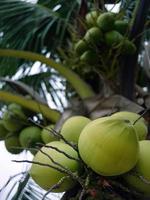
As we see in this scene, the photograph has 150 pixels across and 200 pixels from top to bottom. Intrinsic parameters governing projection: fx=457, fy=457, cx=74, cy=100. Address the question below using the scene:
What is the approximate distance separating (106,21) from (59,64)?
0.26 metres

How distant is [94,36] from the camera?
1.61 metres

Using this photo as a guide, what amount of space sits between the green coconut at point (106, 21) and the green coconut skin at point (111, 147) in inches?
31.2

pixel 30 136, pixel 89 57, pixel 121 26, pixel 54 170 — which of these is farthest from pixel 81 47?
pixel 54 170

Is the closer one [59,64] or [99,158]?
[99,158]

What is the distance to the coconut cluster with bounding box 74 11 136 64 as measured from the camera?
5.19ft

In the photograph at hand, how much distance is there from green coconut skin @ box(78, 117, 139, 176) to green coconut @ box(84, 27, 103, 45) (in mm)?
758

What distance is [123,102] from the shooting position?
4.63 feet

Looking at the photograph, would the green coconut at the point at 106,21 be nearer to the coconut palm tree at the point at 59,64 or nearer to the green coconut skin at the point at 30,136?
the coconut palm tree at the point at 59,64

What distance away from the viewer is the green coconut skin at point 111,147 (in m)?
0.85

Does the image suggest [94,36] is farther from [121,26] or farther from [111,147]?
[111,147]

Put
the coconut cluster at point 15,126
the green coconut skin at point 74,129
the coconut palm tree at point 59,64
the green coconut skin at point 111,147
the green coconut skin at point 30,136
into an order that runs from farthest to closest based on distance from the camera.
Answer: the coconut cluster at point 15,126, the green coconut skin at point 30,136, the coconut palm tree at point 59,64, the green coconut skin at point 74,129, the green coconut skin at point 111,147

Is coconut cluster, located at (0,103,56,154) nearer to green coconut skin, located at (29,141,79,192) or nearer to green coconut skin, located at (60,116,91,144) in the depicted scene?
green coconut skin, located at (60,116,91,144)

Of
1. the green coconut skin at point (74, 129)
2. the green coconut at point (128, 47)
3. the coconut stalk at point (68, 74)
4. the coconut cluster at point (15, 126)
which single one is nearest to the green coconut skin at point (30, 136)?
the coconut cluster at point (15, 126)

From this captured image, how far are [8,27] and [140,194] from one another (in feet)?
4.91
